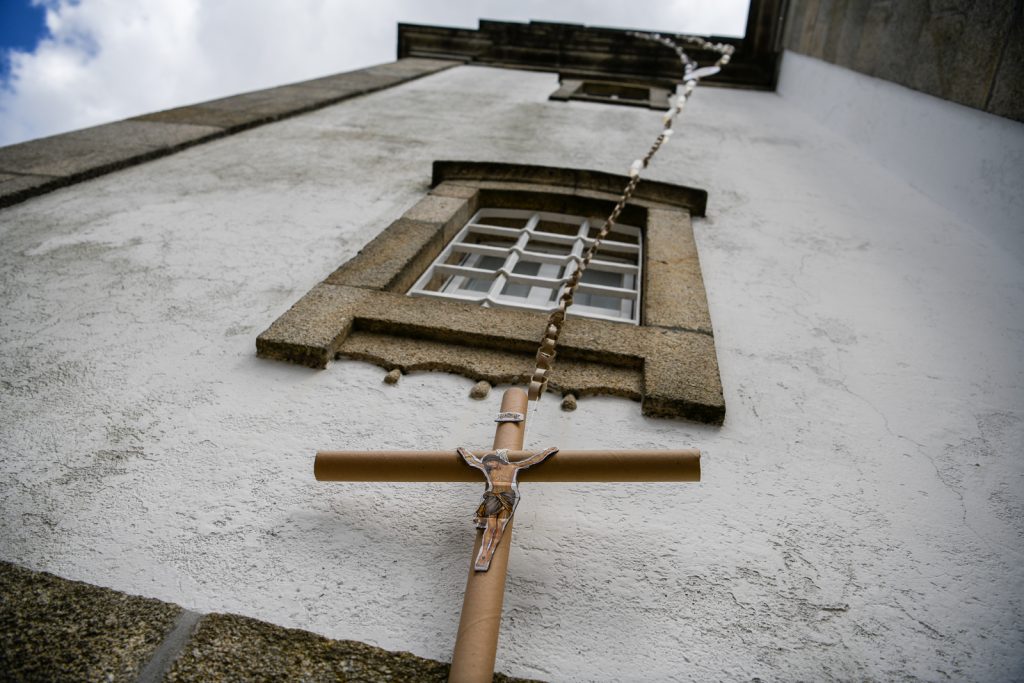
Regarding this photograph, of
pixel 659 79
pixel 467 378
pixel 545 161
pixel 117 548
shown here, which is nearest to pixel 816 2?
pixel 659 79

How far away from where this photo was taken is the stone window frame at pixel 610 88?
20.3 ft

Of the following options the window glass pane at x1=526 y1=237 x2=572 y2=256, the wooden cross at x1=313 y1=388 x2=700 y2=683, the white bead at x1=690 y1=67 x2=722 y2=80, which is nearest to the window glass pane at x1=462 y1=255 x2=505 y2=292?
the window glass pane at x1=526 y1=237 x2=572 y2=256

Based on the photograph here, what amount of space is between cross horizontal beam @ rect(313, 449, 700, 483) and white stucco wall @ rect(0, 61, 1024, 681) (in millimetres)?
209

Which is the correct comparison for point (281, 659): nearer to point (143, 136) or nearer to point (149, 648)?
point (149, 648)

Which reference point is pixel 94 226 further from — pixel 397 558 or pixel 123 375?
pixel 397 558

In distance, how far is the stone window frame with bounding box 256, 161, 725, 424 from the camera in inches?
75.8

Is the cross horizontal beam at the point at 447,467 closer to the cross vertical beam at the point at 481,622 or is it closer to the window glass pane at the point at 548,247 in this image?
the cross vertical beam at the point at 481,622

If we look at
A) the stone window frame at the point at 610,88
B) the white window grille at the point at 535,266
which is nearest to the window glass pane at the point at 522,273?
the white window grille at the point at 535,266

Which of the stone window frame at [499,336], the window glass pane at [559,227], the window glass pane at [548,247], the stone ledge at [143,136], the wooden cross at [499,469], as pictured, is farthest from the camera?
the window glass pane at [559,227]

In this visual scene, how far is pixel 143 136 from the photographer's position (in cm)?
403

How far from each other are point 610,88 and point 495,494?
721cm

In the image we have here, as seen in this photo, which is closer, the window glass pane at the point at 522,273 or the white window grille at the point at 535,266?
the white window grille at the point at 535,266

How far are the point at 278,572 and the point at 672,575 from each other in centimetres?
86

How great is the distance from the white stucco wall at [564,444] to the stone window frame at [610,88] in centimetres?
361
